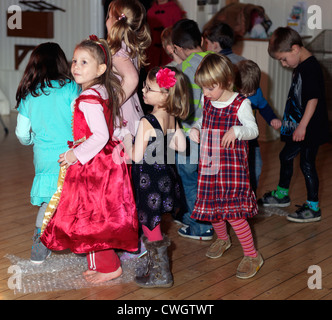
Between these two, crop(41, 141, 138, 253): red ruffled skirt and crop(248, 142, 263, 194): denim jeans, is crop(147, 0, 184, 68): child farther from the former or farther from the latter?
crop(41, 141, 138, 253): red ruffled skirt

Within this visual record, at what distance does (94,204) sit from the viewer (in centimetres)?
254

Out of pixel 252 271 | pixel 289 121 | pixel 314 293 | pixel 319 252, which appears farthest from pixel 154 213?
pixel 289 121

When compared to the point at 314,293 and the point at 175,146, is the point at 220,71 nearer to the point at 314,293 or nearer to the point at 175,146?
the point at 175,146

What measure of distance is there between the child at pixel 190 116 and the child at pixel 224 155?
28 centimetres

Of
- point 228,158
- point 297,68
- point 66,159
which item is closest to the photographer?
point 66,159

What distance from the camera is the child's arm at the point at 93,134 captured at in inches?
97.4

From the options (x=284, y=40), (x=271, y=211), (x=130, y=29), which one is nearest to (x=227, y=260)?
(x=271, y=211)

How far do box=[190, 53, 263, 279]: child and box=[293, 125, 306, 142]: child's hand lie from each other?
858 mm

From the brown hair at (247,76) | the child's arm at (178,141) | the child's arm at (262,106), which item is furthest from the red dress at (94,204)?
the child's arm at (262,106)

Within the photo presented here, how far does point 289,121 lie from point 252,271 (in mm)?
1258

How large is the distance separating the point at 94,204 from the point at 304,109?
1.63m

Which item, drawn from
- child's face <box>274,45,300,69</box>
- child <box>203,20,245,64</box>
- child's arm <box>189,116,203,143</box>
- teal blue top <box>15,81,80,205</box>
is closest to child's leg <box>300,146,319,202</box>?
child's face <box>274,45,300,69</box>

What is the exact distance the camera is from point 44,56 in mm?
2717

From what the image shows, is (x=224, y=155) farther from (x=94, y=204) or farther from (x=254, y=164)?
(x=254, y=164)
